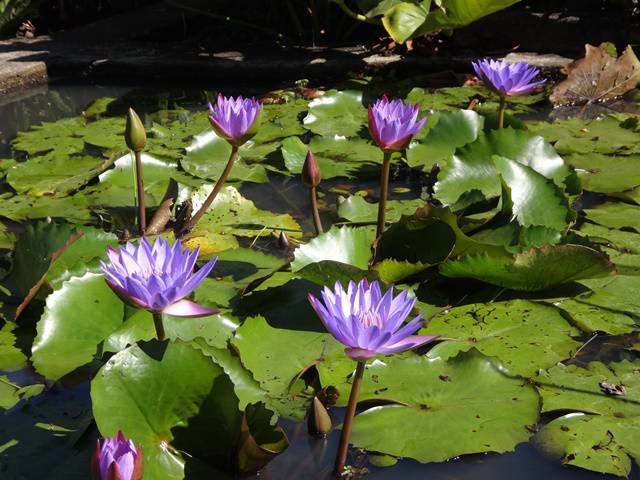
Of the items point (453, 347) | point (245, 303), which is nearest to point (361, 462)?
point (453, 347)

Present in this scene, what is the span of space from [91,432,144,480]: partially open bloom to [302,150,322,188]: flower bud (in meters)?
0.97

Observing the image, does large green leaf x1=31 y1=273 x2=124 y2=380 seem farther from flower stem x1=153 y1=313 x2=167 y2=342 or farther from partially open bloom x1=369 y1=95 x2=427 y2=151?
partially open bloom x1=369 y1=95 x2=427 y2=151

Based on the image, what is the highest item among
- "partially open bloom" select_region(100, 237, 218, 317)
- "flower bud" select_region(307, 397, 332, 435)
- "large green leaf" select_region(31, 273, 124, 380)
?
"partially open bloom" select_region(100, 237, 218, 317)

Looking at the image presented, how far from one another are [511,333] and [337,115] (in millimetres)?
1786

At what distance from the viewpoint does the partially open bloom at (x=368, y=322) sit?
1074mm

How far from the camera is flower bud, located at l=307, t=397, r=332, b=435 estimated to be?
1352mm

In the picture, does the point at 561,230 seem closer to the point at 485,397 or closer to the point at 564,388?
the point at 564,388

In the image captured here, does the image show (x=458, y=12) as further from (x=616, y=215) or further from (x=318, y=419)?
(x=318, y=419)

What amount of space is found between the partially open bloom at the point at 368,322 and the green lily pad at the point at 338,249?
1.90ft

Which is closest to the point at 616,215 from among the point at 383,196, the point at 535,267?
the point at 535,267

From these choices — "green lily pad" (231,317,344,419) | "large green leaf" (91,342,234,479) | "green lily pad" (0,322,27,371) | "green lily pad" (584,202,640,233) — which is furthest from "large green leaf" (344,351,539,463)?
"green lily pad" (584,202,640,233)

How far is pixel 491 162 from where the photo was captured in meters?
2.29

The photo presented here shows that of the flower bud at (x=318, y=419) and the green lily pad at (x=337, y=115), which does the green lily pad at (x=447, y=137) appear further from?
the flower bud at (x=318, y=419)

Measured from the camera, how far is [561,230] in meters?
1.96
